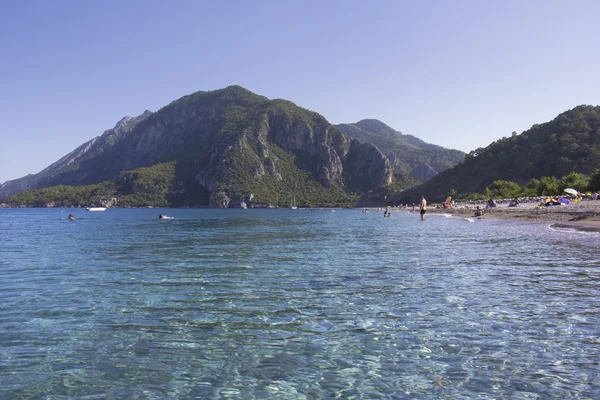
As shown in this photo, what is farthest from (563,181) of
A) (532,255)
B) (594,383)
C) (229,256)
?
(594,383)

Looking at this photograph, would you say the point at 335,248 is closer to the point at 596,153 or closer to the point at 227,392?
the point at 227,392

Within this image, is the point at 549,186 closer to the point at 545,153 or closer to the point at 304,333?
the point at 545,153

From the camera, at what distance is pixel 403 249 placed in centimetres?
2541

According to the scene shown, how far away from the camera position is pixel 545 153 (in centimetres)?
15488

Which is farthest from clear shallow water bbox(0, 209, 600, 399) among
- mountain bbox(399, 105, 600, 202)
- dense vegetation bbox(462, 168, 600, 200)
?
mountain bbox(399, 105, 600, 202)

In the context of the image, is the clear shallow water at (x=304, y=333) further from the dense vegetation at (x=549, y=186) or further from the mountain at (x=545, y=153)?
the mountain at (x=545, y=153)

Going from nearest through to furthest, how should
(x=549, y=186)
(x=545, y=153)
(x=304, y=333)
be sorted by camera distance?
(x=304, y=333), (x=549, y=186), (x=545, y=153)

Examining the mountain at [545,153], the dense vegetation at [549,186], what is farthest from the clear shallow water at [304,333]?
the mountain at [545,153]

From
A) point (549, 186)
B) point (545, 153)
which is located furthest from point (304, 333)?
point (545, 153)

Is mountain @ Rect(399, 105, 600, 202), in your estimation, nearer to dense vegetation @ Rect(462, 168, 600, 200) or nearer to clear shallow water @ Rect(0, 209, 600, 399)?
dense vegetation @ Rect(462, 168, 600, 200)

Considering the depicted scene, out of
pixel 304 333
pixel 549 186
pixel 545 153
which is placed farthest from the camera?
pixel 545 153

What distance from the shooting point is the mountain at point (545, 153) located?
141m

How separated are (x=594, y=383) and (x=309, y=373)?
443 cm

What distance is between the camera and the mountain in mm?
140875
